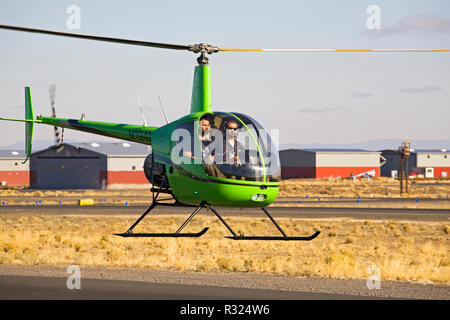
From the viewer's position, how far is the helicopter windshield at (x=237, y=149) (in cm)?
1697

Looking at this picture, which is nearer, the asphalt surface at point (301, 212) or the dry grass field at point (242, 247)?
the dry grass field at point (242, 247)

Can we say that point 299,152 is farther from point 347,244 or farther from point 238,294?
point 238,294

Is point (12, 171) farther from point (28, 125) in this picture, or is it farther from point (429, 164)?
point (28, 125)

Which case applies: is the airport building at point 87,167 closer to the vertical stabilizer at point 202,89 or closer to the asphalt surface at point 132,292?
the asphalt surface at point 132,292

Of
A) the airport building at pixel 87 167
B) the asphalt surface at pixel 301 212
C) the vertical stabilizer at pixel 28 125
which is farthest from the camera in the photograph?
the airport building at pixel 87 167

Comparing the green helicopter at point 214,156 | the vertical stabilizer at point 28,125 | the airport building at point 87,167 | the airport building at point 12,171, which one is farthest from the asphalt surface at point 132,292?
the airport building at point 12,171

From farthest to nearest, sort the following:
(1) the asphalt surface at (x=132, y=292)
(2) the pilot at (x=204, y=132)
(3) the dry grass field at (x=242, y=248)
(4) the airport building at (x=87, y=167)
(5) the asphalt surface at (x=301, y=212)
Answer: (4) the airport building at (x=87, y=167) → (5) the asphalt surface at (x=301, y=212) → (3) the dry grass field at (x=242, y=248) → (2) the pilot at (x=204, y=132) → (1) the asphalt surface at (x=132, y=292)

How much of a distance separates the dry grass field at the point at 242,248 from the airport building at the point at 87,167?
46.5 metres

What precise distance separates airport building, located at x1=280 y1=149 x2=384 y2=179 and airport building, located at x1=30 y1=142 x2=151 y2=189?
35.6 m

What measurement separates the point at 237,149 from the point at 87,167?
8263 cm

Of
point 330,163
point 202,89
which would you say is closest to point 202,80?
point 202,89

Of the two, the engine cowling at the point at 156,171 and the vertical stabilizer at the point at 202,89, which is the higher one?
the vertical stabilizer at the point at 202,89

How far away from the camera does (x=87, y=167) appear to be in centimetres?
9738
